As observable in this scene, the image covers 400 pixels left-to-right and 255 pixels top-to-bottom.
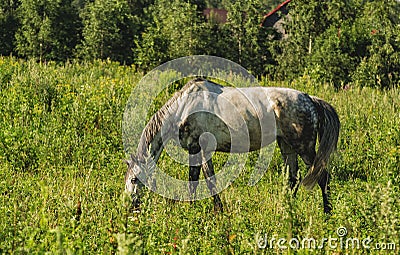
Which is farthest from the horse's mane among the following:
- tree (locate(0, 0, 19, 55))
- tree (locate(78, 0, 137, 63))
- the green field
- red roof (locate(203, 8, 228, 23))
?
red roof (locate(203, 8, 228, 23))

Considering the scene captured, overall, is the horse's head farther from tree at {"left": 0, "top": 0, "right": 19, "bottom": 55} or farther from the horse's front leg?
tree at {"left": 0, "top": 0, "right": 19, "bottom": 55}

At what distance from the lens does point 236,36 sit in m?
31.7

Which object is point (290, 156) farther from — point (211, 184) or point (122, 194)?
point (122, 194)

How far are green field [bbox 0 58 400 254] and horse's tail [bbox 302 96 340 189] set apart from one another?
273mm

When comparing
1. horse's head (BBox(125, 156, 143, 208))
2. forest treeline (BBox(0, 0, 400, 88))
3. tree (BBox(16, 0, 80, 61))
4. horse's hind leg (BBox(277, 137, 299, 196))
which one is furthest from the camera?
tree (BBox(16, 0, 80, 61))

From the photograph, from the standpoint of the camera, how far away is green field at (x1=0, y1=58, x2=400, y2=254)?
3.39 meters

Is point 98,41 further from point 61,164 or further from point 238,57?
point 61,164

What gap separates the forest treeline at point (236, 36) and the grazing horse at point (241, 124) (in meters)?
15.4

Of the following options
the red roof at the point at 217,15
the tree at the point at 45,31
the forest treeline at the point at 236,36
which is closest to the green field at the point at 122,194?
the forest treeline at the point at 236,36

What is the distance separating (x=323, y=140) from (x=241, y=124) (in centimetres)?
110

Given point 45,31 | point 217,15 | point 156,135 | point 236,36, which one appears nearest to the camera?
point 156,135

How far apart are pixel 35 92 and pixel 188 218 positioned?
6.10m

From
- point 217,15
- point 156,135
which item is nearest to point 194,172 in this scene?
point 156,135

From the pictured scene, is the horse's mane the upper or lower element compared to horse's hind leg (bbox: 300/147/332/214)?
upper
